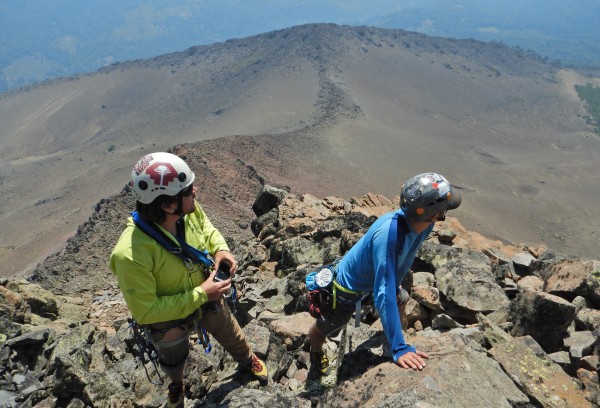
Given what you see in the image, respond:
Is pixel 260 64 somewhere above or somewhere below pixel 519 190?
above

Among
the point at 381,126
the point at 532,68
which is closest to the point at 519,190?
the point at 381,126

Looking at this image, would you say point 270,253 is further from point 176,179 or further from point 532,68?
point 532,68

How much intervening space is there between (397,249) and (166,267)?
6.75ft

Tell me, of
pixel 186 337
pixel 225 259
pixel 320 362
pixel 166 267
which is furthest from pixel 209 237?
pixel 320 362

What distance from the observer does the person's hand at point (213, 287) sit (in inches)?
146

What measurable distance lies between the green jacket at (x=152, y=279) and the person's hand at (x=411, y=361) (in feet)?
5.89

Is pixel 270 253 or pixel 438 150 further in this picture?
pixel 438 150

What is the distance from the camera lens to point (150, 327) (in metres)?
3.89

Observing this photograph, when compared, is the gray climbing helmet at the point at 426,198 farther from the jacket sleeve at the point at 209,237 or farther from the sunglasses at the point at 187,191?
the jacket sleeve at the point at 209,237

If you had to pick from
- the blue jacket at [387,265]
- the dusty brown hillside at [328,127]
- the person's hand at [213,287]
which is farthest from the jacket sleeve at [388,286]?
the dusty brown hillside at [328,127]

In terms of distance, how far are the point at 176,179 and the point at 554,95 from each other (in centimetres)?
10548

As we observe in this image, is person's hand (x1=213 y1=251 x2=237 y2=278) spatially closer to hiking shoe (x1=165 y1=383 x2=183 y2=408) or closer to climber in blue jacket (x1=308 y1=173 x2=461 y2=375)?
climber in blue jacket (x1=308 y1=173 x2=461 y2=375)

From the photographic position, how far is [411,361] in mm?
3332

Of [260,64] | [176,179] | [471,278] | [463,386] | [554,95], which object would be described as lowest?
[554,95]
